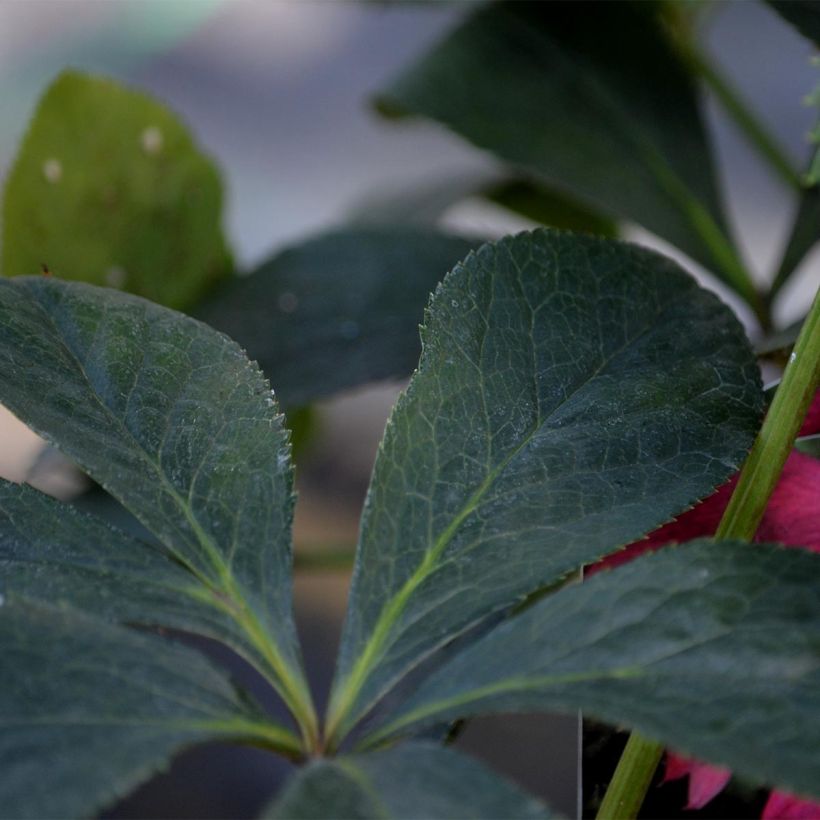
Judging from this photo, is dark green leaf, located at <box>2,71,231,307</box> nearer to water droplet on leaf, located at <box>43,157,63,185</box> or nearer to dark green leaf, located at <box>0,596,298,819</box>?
water droplet on leaf, located at <box>43,157,63,185</box>

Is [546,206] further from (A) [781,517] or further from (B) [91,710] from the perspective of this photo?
(B) [91,710]

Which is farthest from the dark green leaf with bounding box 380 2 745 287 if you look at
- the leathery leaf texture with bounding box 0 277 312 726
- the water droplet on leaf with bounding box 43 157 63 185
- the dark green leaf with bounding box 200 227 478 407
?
the leathery leaf texture with bounding box 0 277 312 726

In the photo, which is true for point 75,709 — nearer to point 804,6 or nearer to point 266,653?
point 266,653

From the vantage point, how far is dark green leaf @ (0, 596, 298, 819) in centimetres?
17

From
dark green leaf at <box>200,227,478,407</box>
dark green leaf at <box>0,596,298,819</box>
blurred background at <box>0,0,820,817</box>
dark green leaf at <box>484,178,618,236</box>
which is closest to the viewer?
dark green leaf at <box>0,596,298,819</box>

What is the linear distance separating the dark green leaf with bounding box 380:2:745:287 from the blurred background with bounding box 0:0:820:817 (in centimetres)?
23

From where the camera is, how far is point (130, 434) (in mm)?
243

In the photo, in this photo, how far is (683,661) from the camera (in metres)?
0.19

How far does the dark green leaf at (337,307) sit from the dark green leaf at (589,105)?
7cm

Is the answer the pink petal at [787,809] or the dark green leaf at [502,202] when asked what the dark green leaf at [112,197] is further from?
the pink petal at [787,809]

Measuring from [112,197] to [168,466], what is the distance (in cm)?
29

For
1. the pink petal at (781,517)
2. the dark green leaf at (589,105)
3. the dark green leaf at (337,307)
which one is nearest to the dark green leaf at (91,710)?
the pink petal at (781,517)

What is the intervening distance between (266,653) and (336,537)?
547 mm

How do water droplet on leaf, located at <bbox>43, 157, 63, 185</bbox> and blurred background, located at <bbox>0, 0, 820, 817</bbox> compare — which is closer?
water droplet on leaf, located at <bbox>43, 157, 63, 185</bbox>
